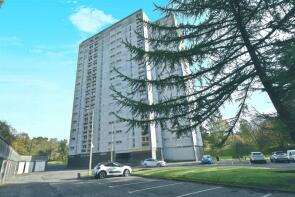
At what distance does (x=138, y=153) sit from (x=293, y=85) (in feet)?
160

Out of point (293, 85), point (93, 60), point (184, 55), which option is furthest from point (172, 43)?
point (93, 60)

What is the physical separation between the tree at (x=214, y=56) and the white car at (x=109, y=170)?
13316 mm

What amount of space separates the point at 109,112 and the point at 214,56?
182 ft

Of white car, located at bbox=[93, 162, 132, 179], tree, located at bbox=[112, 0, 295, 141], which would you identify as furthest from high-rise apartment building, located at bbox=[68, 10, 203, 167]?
tree, located at bbox=[112, 0, 295, 141]

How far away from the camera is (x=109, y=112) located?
2450 inches

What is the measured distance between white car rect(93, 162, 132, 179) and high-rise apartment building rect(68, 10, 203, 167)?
26467mm

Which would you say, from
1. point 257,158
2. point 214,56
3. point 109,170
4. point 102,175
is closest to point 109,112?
point 109,170

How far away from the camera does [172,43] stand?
910 cm

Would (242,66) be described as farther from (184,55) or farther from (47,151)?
(47,151)

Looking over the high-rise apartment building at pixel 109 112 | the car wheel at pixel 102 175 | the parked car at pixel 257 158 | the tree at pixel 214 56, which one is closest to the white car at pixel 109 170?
the car wheel at pixel 102 175

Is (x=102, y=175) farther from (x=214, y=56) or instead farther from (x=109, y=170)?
(x=214, y=56)

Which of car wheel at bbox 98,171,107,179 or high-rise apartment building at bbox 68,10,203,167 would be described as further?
high-rise apartment building at bbox 68,10,203,167

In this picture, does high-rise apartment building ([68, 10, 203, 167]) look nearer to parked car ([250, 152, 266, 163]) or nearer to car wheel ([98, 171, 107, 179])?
parked car ([250, 152, 266, 163])

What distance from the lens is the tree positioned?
7660mm
